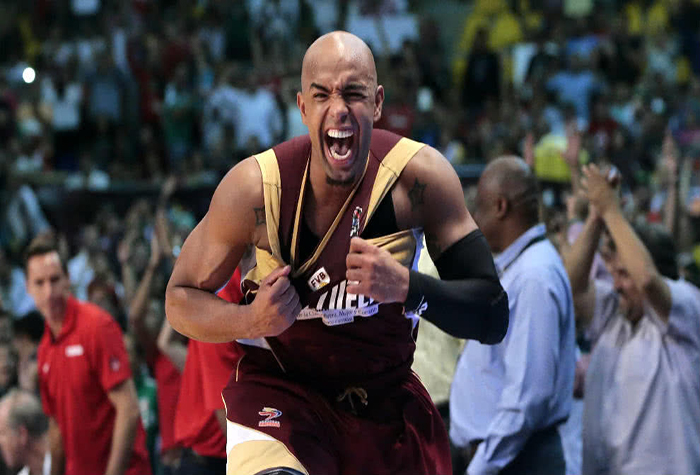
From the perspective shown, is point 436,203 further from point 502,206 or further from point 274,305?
point 502,206

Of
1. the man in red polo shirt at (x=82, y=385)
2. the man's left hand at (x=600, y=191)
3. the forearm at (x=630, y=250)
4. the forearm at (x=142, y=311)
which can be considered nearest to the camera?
the forearm at (x=630, y=250)

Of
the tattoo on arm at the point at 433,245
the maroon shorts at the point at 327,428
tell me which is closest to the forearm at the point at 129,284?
the maroon shorts at the point at 327,428

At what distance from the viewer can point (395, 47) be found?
1522cm

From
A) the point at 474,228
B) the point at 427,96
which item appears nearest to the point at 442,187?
the point at 474,228

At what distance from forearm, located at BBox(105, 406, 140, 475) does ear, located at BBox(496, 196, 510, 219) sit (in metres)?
2.12

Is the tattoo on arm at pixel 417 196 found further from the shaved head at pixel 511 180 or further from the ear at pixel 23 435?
the ear at pixel 23 435

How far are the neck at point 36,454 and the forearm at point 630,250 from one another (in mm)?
3008

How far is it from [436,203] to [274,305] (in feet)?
2.24

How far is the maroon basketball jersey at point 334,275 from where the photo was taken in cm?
344

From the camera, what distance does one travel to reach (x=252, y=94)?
13.9m

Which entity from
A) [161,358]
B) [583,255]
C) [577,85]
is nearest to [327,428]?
[583,255]

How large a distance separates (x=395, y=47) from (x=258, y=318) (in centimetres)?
1236

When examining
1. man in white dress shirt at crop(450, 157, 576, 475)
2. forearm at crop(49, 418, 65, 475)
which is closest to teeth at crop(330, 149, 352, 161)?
man in white dress shirt at crop(450, 157, 576, 475)

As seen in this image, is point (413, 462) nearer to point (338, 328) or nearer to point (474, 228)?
point (338, 328)
